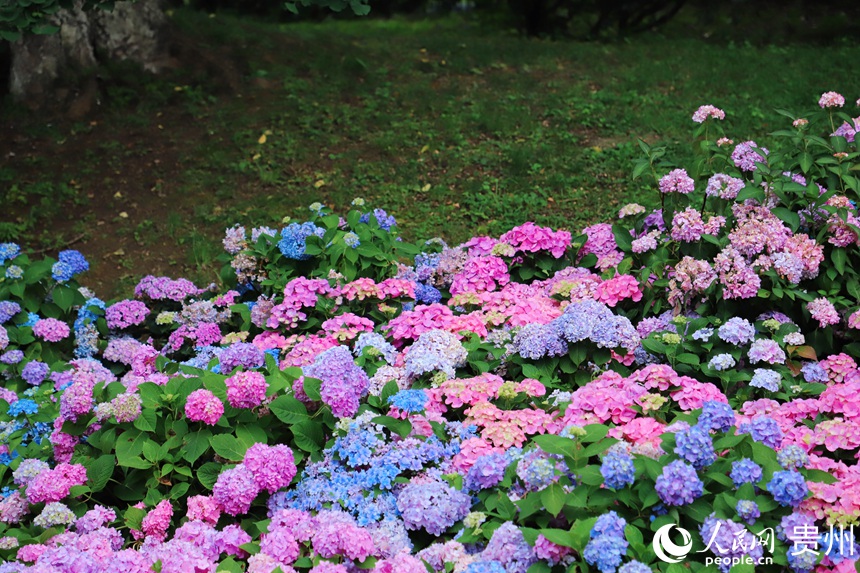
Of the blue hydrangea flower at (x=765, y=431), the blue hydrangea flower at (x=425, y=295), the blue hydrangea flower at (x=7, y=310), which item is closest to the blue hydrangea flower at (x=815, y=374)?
the blue hydrangea flower at (x=765, y=431)

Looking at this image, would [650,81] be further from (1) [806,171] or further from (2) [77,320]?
(2) [77,320]

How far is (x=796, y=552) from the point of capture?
2455 mm

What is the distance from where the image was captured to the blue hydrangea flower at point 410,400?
3129mm

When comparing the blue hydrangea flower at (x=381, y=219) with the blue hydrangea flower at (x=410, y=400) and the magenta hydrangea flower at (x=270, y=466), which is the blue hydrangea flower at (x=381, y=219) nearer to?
the blue hydrangea flower at (x=410, y=400)

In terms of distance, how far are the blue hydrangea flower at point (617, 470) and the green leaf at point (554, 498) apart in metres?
0.13

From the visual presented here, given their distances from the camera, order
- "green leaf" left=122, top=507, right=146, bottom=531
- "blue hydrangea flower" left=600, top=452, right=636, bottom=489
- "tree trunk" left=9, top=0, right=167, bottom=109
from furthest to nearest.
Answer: "tree trunk" left=9, top=0, right=167, bottom=109 → "green leaf" left=122, top=507, right=146, bottom=531 → "blue hydrangea flower" left=600, top=452, right=636, bottom=489

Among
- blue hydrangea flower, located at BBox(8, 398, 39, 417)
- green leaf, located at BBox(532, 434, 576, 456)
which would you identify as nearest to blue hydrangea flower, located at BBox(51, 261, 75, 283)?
blue hydrangea flower, located at BBox(8, 398, 39, 417)

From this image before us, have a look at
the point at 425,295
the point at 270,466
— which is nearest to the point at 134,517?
the point at 270,466

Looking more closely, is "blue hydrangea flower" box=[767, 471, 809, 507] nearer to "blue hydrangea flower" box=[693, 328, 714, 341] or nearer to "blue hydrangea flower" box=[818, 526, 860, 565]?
"blue hydrangea flower" box=[818, 526, 860, 565]

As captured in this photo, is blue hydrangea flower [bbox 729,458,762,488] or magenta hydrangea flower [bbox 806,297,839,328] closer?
blue hydrangea flower [bbox 729,458,762,488]

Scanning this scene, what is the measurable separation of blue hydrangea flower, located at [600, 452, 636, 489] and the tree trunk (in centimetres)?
666

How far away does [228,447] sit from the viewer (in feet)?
10.4

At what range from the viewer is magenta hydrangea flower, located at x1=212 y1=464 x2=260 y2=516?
9.78ft

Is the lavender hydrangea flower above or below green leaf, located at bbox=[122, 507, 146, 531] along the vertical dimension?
above
